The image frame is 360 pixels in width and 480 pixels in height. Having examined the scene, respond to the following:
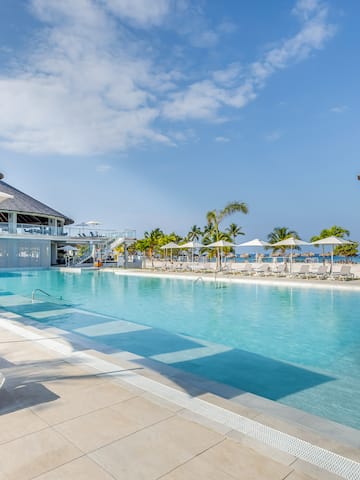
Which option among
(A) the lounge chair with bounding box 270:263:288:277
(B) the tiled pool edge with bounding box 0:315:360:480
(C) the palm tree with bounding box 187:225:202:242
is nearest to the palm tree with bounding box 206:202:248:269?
(A) the lounge chair with bounding box 270:263:288:277

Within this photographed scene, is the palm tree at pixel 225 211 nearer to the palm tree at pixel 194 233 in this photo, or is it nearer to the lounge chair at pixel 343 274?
the lounge chair at pixel 343 274

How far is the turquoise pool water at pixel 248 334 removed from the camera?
478cm

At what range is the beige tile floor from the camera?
84.1 inches

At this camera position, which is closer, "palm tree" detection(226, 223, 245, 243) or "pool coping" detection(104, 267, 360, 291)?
"pool coping" detection(104, 267, 360, 291)

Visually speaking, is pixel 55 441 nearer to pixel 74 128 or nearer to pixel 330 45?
pixel 74 128

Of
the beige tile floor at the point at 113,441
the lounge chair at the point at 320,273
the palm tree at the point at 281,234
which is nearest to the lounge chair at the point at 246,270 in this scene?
the lounge chair at the point at 320,273

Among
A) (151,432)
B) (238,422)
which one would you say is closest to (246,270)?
(238,422)

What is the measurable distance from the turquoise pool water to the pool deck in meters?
1.38

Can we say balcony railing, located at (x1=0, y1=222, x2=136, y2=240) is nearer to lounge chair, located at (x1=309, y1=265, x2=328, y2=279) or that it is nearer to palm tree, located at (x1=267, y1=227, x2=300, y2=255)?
palm tree, located at (x1=267, y1=227, x2=300, y2=255)

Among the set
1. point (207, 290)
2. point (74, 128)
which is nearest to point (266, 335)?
Answer: point (207, 290)

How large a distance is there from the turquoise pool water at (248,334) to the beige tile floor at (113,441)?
1906 millimetres

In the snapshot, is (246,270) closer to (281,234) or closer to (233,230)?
(233,230)

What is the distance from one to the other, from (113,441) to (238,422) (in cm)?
101

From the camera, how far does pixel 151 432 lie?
2611 mm
